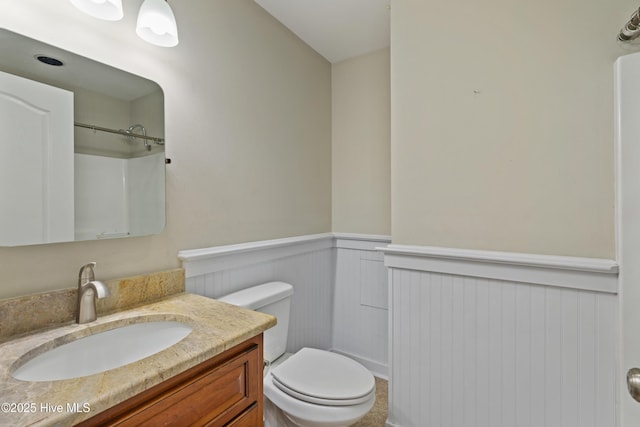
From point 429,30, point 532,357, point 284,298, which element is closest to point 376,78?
point 429,30

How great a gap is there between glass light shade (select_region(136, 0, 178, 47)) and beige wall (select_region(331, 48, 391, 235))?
1416mm

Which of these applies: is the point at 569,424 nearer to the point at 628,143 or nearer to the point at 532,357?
the point at 532,357

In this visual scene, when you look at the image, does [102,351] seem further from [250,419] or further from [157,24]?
[157,24]

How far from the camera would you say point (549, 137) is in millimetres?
1234

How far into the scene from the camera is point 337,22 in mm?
1923

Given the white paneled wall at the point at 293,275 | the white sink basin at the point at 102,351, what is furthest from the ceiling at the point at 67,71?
the white sink basin at the point at 102,351

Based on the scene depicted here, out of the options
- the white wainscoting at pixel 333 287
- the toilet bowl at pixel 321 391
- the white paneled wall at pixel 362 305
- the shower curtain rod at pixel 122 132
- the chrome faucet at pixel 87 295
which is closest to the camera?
the chrome faucet at pixel 87 295

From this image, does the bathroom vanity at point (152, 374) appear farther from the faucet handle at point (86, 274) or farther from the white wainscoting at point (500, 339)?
the white wainscoting at point (500, 339)

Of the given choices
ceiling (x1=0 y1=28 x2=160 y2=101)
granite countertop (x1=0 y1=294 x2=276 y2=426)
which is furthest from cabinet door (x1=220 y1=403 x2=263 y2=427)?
ceiling (x1=0 y1=28 x2=160 y2=101)

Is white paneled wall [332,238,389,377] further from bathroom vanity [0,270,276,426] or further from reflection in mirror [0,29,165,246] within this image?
reflection in mirror [0,29,165,246]

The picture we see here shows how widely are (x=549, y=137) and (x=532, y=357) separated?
3.00 feet

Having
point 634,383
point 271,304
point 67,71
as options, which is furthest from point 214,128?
point 634,383

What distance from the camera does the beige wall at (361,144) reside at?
7.22 feet

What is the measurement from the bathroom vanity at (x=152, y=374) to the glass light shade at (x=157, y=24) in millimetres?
949
